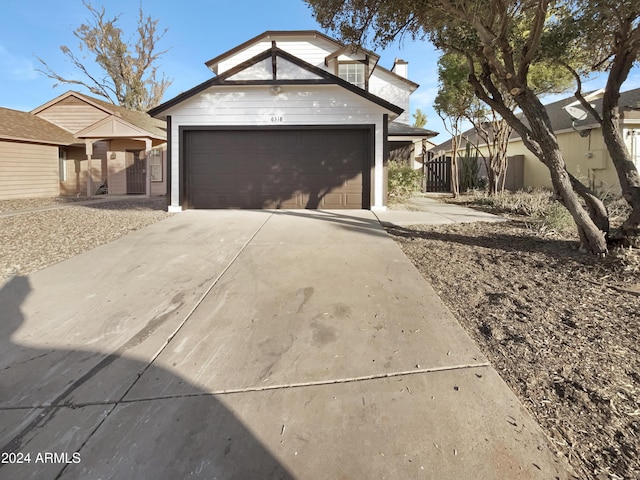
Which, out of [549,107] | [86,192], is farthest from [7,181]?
[549,107]

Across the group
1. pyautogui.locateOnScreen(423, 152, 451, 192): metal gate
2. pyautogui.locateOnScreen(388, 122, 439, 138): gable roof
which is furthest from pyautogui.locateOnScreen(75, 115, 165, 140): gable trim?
pyautogui.locateOnScreen(423, 152, 451, 192): metal gate

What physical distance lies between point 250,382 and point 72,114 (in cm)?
2233

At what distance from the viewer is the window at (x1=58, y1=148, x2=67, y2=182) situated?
63.3 feet

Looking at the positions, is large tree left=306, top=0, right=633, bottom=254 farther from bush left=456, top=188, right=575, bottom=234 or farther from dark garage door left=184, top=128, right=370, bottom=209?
dark garage door left=184, top=128, right=370, bottom=209

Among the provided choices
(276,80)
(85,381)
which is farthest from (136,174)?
(85,381)

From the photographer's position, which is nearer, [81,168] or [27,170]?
[27,170]

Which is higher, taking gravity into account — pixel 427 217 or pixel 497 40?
pixel 497 40

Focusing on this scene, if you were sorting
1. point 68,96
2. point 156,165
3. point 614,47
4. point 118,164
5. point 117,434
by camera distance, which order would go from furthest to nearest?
point 156,165, point 68,96, point 118,164, point 614,47, point 117,434

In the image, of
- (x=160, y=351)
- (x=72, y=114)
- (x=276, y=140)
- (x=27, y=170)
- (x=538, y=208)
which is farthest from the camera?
(x=72, y=114)

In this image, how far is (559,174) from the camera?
5.77 metres

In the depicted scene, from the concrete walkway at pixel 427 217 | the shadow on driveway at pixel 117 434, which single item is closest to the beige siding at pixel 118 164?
the concrete walkway at pixel 427 217

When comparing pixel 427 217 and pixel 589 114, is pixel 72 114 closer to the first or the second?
pixel 427 217

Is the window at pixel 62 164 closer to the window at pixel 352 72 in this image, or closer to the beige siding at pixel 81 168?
the beige siding at pixel 81 168

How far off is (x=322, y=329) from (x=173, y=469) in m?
1.77
